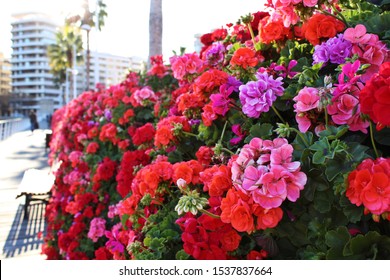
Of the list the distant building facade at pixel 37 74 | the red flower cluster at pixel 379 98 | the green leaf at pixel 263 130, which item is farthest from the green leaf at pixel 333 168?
the distant building facade at pixel 37 74

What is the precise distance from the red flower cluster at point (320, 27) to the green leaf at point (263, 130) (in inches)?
17.6

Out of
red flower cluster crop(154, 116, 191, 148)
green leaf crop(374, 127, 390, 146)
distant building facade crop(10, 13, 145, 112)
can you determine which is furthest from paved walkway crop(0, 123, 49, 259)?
distant building facade crop(10, 13, 145, 112)

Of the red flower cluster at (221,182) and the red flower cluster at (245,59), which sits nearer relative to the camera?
the red flower cluster at (221,182)

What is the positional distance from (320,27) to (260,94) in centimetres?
40

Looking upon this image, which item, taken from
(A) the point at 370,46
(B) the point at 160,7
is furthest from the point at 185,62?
(B) the point at 160,7

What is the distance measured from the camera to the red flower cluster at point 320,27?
162 centimetres

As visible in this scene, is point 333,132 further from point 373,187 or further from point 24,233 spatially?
point 24,233

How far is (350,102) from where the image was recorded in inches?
51.0

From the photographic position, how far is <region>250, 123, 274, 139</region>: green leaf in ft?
4.80

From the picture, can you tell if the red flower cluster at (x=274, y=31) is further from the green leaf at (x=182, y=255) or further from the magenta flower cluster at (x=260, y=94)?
the green leaf at (x=182, y=255)

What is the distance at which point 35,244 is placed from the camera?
5281 mm

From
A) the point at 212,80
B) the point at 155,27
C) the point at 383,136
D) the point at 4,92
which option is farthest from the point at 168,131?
the point at 4,92
